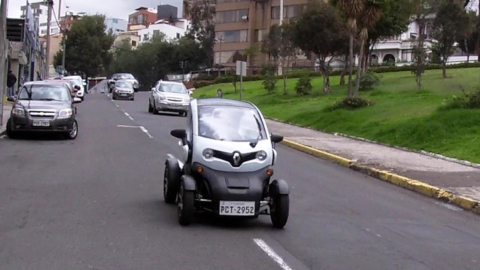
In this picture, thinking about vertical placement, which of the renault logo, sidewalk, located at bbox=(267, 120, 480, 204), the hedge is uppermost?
the hedge

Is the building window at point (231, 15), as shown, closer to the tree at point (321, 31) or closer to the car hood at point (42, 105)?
the tree at point (321, 31)

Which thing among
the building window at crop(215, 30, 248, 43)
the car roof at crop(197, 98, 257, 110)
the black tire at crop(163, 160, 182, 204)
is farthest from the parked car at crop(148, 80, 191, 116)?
the building window at crop(215, 30, 248, 43)

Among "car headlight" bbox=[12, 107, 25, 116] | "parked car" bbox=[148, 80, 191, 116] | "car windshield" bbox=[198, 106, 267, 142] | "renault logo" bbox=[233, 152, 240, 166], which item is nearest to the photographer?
"renault logo" bbox=[233, 152, 240, 166]

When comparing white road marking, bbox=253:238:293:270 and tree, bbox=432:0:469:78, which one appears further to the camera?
tree, bbox=432:0:469:78

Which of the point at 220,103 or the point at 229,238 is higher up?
the point at 220,103

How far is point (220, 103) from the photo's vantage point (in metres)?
10.2

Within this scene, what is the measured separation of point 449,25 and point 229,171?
3423 cm

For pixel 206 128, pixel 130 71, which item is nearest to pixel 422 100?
pixel 206 128

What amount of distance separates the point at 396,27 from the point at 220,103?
1358 inches

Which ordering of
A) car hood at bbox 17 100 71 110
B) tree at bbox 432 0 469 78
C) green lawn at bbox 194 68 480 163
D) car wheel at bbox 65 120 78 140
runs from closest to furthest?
car hood at bbox 17 100 71 110
green lawn at bbox 194 68 480 163
car wheel at bbox 65 120 78 140
tree at bbox 432 0 469 78

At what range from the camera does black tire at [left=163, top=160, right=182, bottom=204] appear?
1040 centimetres

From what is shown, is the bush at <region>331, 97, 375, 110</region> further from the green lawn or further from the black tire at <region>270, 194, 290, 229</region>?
the black tire at <region>270, 194, 290, 229</region>

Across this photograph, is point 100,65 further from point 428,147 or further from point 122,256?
point 122,256

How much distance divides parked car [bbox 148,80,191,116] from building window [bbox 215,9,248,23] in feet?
151
